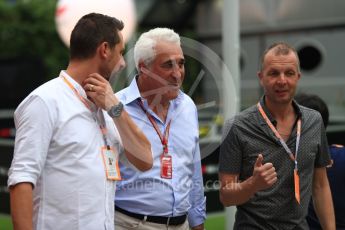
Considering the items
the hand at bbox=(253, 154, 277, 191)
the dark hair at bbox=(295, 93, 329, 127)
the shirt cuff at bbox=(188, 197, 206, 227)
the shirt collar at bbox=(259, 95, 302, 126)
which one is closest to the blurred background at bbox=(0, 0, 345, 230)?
the dark hair at bbox=(295, 93, 329, 127)

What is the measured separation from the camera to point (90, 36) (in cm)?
249

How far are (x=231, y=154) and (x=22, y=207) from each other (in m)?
1.25

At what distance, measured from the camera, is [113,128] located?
2666 millimetres

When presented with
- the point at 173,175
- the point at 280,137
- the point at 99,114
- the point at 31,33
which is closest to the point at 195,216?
the point at 173,175

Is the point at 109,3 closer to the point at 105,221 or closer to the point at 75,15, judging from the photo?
the point at 75,15

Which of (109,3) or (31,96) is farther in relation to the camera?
(109,3)

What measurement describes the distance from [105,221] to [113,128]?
0.41 metres

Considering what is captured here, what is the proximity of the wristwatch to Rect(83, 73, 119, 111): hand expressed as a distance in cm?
2

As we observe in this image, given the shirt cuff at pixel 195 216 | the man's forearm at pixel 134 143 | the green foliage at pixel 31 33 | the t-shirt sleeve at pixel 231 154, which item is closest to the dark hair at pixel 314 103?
the t-shirt sleeve at pixel 231 154

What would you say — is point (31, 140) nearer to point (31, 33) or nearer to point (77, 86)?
point (77, 86)

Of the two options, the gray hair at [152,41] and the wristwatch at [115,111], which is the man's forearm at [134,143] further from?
the gray hair at [152,41]

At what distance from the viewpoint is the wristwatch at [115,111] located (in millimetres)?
2510

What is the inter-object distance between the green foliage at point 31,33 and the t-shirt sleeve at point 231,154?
12687mm

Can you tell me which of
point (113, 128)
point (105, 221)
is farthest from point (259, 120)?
point (105, 221)
